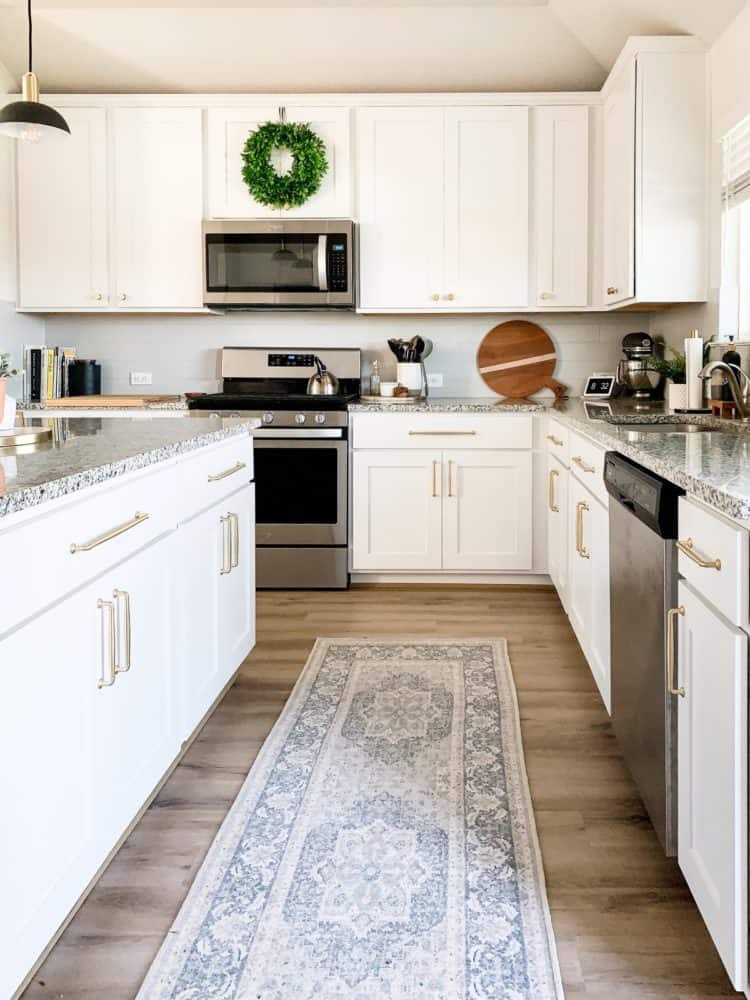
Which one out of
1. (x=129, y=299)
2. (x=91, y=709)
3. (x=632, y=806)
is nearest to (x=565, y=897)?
(x=632, y=806)

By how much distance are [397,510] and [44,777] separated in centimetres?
324

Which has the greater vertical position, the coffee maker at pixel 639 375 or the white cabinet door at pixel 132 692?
the coffee maker at pixel 639 375

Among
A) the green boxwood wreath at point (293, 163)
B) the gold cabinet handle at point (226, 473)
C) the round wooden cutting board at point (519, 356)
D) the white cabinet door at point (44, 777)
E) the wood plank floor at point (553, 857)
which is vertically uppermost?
the green boxwood wreath at point (293, 163)

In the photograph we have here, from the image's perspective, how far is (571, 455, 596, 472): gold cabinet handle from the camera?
3.01 m

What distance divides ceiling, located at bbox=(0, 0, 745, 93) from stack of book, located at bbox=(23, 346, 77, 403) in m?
1.34

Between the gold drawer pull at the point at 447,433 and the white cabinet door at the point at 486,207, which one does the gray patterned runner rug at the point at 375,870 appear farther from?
the white cabinet door at the point at 486,207

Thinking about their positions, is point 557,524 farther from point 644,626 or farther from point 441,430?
point 644,626

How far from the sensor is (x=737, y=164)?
3.66 metres

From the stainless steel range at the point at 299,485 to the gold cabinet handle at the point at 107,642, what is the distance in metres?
2.75

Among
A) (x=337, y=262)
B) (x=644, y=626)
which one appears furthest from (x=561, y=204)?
(x=644, y=626)

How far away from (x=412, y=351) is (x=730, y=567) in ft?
12.0

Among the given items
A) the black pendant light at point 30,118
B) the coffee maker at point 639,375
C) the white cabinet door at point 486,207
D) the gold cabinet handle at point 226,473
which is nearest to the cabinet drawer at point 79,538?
the gold cabinet handle at point 226,473

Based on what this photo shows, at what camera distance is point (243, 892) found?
6.38 feet

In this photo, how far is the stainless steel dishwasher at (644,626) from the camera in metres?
1.84
